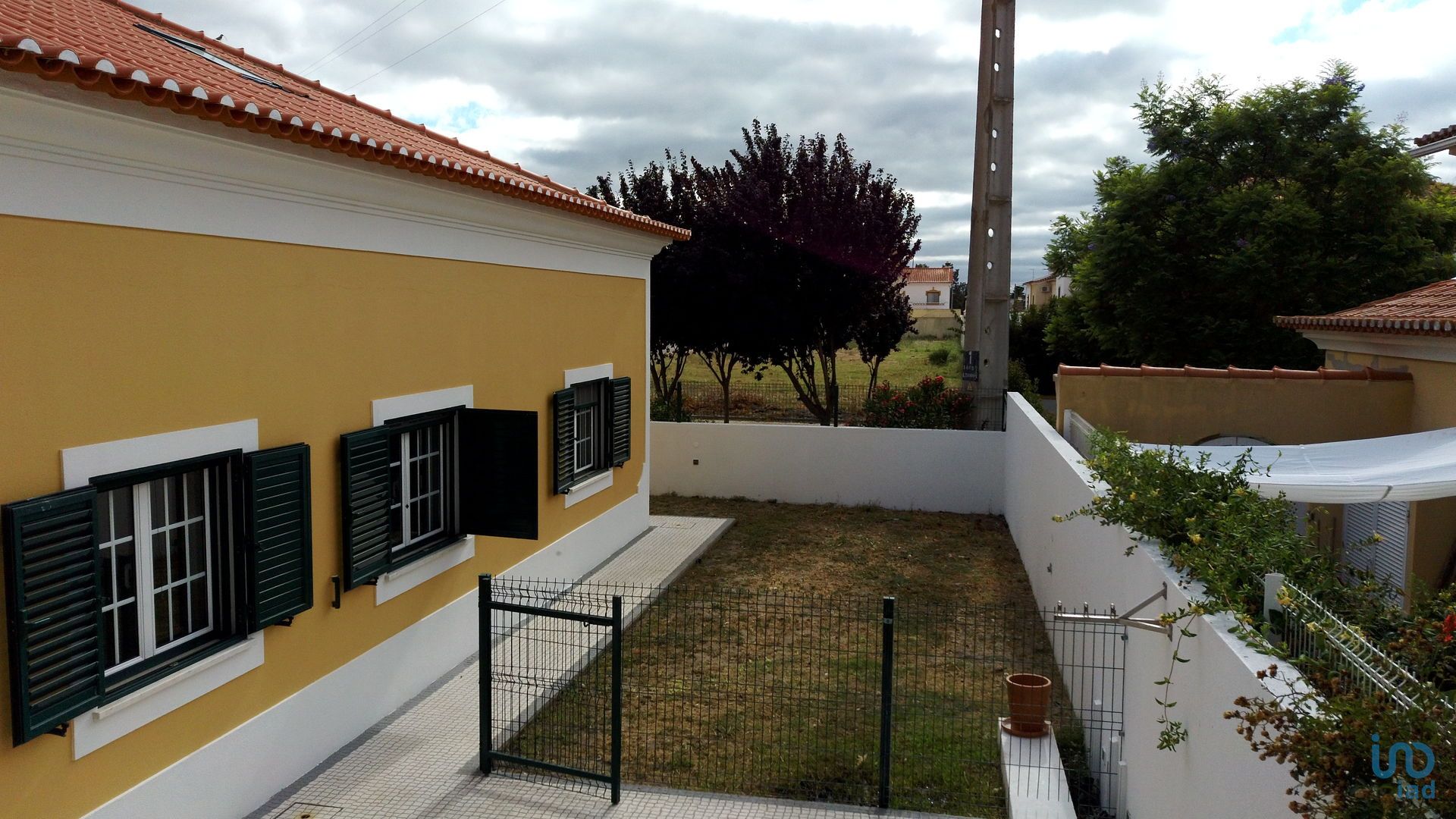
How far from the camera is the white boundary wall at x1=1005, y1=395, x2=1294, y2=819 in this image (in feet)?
12.1

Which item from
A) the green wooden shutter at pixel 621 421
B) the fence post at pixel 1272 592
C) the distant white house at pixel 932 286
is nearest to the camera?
the fence post at pixel 1272 592

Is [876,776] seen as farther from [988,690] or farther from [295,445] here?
[295,445]

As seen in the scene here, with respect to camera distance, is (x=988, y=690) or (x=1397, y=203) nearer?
(x=988, y=690)

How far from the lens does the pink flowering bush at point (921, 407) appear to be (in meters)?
17.3

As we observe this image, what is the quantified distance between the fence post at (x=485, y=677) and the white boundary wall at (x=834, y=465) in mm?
10287

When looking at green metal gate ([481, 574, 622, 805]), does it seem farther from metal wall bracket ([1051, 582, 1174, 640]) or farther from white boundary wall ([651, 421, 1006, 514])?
white boundary wall ([651, 421, 1006, 514])

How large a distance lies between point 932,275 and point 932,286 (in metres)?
1.16

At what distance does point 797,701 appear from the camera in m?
7.69

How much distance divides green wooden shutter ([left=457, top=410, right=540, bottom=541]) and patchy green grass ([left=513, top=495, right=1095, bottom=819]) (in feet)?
4.48

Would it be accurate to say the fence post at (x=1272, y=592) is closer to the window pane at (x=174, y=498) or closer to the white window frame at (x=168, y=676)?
the white window frame at (x=168, y=676)

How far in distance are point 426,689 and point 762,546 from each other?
20.3 ft

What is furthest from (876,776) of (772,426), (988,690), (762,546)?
(772,426)

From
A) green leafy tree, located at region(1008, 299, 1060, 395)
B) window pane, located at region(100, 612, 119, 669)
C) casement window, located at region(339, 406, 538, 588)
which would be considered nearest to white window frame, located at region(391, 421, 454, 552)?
casement window, located at region(339, 406, 538, 588)

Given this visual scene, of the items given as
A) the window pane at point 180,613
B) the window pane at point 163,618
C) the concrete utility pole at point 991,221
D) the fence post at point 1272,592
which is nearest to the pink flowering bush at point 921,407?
the concrete utility pole at point 991,221
